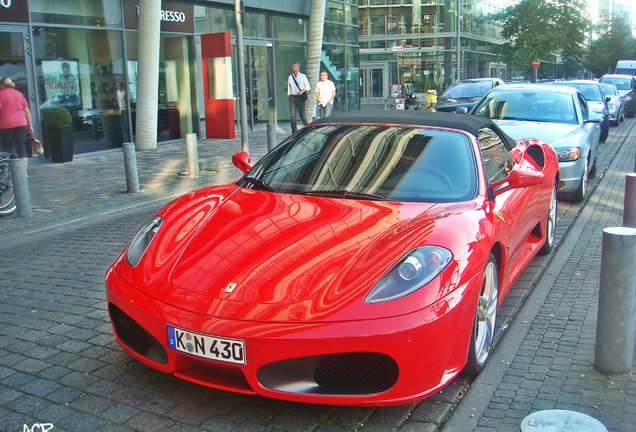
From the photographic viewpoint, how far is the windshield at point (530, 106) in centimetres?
977

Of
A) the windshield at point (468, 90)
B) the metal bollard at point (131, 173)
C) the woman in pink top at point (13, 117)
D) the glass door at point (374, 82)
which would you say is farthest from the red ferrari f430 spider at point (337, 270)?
the glass door at point (374, 82)

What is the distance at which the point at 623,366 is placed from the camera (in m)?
3.65

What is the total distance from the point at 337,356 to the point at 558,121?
7796 mm

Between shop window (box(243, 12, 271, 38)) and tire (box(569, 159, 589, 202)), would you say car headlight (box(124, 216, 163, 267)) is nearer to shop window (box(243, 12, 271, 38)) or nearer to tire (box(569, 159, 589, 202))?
tire (box(569, 159, 589, 202))

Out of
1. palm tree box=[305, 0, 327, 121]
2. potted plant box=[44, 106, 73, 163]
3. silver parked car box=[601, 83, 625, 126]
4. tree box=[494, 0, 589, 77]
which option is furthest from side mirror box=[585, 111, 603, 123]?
tree box=[494, 0, 589, 77]

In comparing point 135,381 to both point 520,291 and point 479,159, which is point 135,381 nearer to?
point 479,159

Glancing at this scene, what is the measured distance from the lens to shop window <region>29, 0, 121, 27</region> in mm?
14695

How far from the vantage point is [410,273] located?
3.16 metres

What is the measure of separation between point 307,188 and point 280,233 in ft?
2.37

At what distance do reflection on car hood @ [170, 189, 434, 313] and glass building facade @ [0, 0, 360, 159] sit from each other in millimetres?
9600

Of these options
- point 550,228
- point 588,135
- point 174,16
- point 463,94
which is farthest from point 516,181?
point 463,94

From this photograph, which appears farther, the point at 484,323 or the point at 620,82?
the point at 620,82

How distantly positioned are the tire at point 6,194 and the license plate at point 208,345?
22.4 feet

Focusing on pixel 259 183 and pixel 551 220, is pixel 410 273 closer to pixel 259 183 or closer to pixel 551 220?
pixel 259 183
